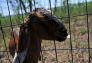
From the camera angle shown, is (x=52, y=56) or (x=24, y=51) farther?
(x=52, y=56)

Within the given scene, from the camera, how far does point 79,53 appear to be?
4203mm

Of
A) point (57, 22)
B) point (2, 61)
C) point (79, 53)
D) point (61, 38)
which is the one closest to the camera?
point (57, 22)

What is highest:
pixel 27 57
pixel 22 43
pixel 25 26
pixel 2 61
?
pixel 25 26

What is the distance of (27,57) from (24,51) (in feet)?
0.34

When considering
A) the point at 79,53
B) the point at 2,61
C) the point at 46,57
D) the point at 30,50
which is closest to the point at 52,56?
the point at 46,57

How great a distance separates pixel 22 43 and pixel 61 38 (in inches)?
18.6

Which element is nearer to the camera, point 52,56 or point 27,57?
point 27,57

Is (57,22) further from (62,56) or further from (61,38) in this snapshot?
(62,56)

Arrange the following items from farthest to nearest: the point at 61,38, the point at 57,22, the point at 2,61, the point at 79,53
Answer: the point at 2,61, the point at 79,53, the point at 61,38, the point at 57,22

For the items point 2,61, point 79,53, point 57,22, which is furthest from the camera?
point 2,61

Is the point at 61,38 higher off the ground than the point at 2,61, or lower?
higher

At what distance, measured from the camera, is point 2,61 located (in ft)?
14.9

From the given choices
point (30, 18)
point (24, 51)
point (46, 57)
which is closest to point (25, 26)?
point (30, 18)

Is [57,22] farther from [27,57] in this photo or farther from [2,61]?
[2,61]
